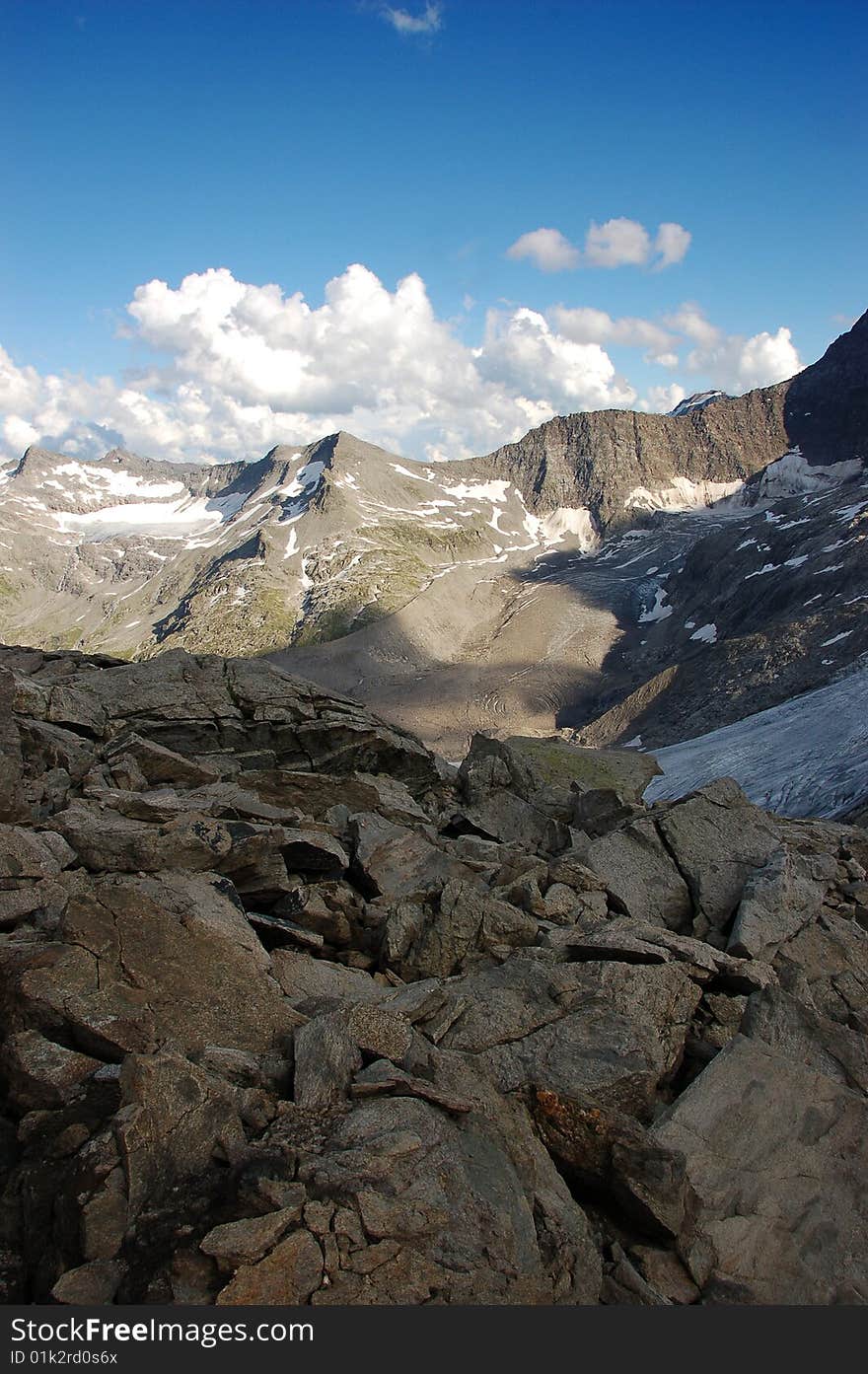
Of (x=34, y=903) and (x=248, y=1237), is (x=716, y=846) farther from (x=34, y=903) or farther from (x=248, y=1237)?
(x=248, y=1237)

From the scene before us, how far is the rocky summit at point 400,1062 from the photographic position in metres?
6.74

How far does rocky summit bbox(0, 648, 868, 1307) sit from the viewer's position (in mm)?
6738

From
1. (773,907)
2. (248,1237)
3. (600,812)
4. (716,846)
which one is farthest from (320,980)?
(600,812)

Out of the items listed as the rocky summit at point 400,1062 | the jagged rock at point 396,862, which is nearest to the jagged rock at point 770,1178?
the rocky summit at point 400,1062

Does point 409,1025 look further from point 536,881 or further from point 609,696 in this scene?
point 609,696

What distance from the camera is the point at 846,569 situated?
132 meters

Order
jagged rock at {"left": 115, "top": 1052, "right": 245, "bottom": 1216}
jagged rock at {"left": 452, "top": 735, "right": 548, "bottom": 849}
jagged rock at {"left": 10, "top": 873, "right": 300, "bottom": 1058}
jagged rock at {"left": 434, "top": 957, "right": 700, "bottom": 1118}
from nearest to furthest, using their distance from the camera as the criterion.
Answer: jagged rock at {"left": 115, "top": 1052, "right": 245, "bottom": 1216} → jagged rock at {"left": 10, "top": 873, "right": 300, "bottom": 1058} → jagged rock at {"left": 434, "top": 957, "right": 700, "bottom": 1118} → jagged rock at {"left": 452, "top": 735, "right": 548, "bottom": 849}

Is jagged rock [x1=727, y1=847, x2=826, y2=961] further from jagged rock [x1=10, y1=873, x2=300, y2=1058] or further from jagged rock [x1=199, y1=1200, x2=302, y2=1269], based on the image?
jagged rock [x1=199, y1=1200, x2=302, y2=1269]

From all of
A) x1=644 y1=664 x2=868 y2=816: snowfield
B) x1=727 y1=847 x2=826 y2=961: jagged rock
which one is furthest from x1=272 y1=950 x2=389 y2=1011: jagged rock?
x1=644 y1=664 x2=868 y2=816: snowfield

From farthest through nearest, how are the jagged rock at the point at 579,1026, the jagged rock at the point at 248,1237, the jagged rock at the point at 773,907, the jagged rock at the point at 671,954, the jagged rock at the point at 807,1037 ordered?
the jagged rock at the point at 773,907 < the jagged rock at the point at 671,954 < the jagged rock at the point at 807,1037 < the jagged rock at the point at 579,1026 < the jagged rock at the point at 248,1237

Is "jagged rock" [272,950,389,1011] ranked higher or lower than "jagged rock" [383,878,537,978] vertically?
higher

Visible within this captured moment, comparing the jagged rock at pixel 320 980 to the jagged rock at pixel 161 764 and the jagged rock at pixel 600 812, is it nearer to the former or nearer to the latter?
the jagged rock at pixel 161 764

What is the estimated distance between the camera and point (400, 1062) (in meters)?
8.91

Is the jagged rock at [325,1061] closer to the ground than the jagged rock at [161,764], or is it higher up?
closer to the ground
